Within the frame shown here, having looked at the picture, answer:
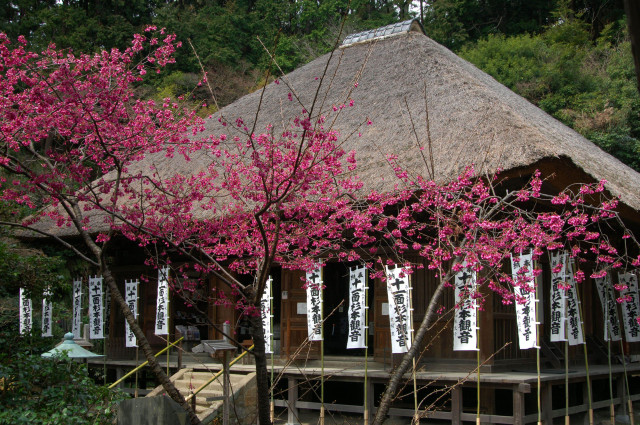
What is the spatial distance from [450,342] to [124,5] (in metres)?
20.3

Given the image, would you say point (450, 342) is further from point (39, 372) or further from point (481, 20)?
point (481, 20)

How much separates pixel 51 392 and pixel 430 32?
78.9 ft

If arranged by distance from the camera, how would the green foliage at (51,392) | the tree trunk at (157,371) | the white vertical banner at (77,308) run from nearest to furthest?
the tree trunk at (157,371), the green foliage at (51,392), the white vertical banner at (77,308)

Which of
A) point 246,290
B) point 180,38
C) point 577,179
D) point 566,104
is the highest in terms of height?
point 180,38

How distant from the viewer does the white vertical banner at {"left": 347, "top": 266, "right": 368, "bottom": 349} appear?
853 centimetres

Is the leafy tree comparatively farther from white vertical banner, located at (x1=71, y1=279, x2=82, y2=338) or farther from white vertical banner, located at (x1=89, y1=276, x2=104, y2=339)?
white vertical banner, located at (x1=71, y1=279, x2=82, y2=338)

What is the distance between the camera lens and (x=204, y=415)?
28.6 feet

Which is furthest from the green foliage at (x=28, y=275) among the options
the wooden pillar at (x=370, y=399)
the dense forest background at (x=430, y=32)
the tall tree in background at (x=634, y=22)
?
the dense forest background at (x=430, y=32)

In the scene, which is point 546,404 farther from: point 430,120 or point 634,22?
point 634,22

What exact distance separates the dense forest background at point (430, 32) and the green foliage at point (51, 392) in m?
12.7

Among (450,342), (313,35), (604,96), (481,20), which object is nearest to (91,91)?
(450,342)

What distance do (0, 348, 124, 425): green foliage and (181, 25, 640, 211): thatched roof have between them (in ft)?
10.2

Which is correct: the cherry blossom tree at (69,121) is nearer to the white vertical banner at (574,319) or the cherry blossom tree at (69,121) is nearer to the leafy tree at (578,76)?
the white vertical banner at (574,319)

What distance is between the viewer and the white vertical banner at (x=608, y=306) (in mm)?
9367
